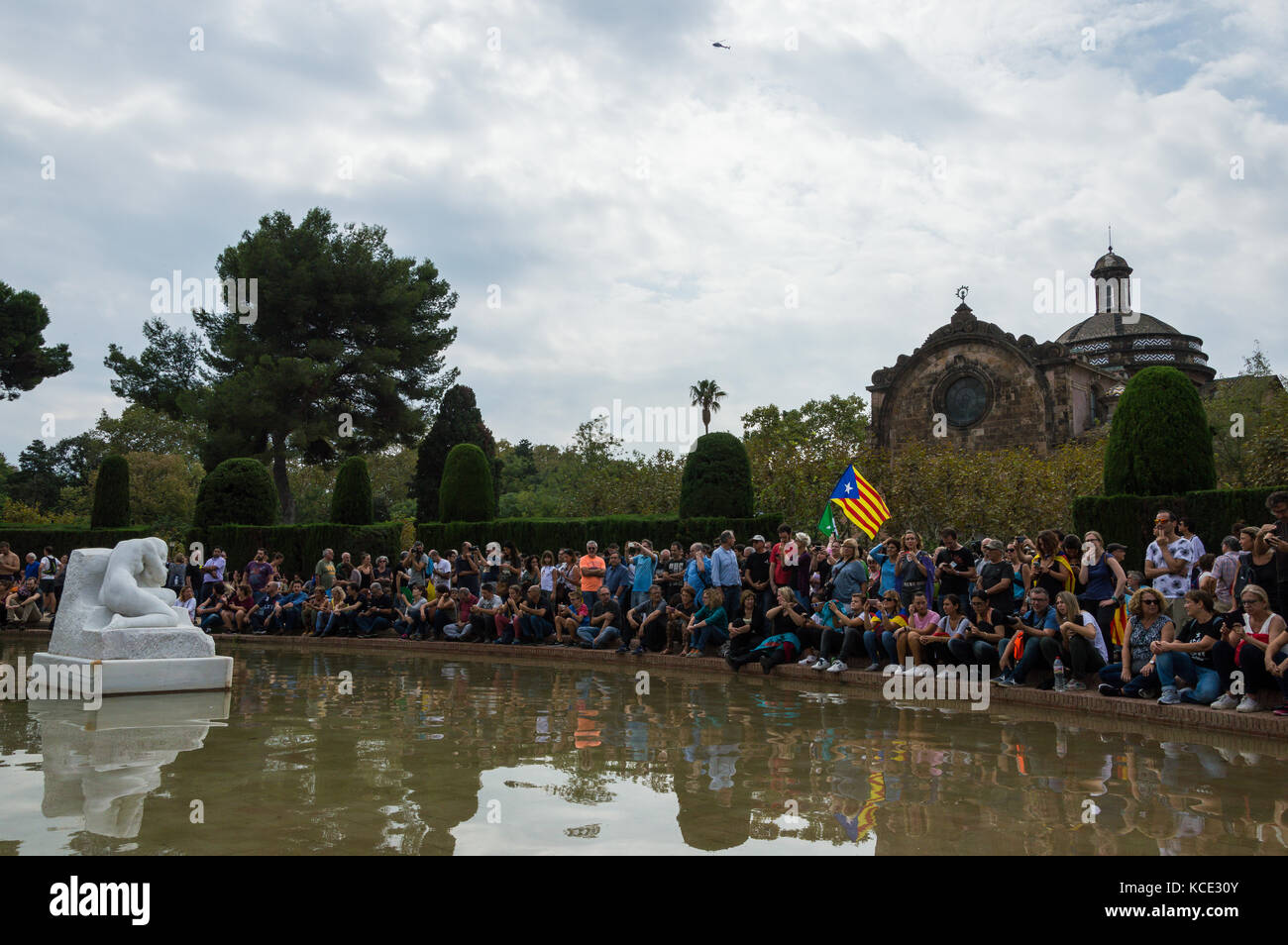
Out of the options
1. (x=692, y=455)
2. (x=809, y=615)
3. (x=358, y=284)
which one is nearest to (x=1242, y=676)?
(x=809, y=615)

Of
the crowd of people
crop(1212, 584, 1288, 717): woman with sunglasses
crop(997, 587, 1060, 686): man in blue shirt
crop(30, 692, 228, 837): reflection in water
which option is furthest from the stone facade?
crop(30, 692, 228, 837): reflection in water

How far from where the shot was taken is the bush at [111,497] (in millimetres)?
30797

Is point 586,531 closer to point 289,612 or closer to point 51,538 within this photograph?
point 289,612

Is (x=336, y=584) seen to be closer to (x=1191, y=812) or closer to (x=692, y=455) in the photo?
(x=692, y=455)

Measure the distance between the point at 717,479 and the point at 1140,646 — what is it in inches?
498

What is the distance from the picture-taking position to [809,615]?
45.0 feet

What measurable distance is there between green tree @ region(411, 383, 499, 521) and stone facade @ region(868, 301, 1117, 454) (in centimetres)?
1719

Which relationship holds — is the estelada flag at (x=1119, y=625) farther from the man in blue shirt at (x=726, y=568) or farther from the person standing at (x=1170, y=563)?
the man in blue shirt at (x=726, y=568)

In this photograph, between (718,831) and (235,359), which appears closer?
(718,831)

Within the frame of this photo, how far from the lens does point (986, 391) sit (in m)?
42.1

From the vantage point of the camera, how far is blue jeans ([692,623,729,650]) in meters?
14.6

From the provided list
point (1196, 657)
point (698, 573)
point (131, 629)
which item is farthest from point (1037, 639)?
point (131, 629)

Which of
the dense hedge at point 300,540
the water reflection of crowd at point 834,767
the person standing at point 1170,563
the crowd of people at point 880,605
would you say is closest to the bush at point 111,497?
the dense hedge at point 300,540
